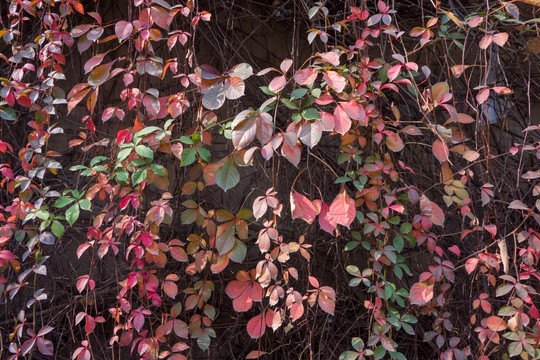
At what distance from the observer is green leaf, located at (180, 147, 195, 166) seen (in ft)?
4.17

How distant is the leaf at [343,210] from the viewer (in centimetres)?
127

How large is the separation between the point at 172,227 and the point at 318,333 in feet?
2.19

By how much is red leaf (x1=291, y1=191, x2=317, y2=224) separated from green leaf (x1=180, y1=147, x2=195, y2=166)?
28 centimetres

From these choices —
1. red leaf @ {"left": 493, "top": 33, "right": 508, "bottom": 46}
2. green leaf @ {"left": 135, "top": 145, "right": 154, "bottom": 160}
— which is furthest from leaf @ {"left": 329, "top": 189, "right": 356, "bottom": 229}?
red leaf @ {"left": 493, "top": 33, "right": 508, "bottom": 46}

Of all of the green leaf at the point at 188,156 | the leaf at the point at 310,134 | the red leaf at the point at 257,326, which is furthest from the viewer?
the red leaf at the point at 257,326

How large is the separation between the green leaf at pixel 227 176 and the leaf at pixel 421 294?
627 mm

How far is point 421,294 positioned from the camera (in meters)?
1.40

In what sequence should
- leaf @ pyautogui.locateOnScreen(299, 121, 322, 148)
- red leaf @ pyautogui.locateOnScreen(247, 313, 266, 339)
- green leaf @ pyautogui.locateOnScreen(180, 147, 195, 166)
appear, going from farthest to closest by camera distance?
red leaf @ pyautogui.locateOnScreen(247, 313, 266, 339)
green leaf @ pyautogui.locateOnScreen(180, 147, 195, 166)
leaf @ pyautogui.locateOnScreen(299, 121, 322, 148)

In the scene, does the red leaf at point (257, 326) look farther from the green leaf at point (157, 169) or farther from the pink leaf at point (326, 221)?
the green leaf at point (157, 169)

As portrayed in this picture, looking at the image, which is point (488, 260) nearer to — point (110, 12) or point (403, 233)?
point (403, 233)

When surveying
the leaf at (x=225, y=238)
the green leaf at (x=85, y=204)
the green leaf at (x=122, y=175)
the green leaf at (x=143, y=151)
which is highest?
the green leaf at (x=143, y=151)

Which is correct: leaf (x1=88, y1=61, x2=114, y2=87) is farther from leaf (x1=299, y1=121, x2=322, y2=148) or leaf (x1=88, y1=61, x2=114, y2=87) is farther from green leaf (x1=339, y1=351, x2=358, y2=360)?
green leaf (x1=339, y1=351, x2=358, y2=360)

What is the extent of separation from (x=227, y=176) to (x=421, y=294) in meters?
0.67

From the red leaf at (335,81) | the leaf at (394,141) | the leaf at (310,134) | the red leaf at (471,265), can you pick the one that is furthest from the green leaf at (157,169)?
the red leaf at (471,265)
